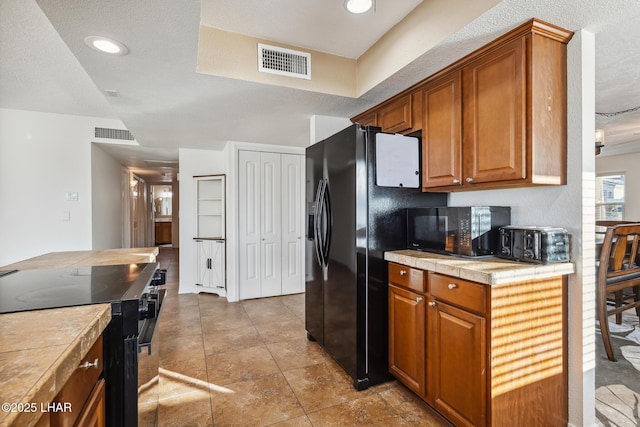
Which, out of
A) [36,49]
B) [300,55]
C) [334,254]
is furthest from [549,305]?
[36,49]

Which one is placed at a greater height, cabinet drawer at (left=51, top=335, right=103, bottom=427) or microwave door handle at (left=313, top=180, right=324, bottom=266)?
microwave door handle at (left=313, top=180, right=324, bottom=266)

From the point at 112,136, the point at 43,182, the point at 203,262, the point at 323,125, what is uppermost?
the point at 112,136

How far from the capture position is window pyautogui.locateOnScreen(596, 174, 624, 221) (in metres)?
5.82

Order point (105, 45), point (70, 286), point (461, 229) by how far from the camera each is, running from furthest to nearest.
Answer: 1. point (461, 229)
2. point (105, 45)
3. point (70, 286)

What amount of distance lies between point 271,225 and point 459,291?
327 centimetres

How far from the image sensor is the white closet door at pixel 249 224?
14.3 ft

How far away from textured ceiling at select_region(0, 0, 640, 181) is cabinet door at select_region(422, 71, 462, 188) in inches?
5.8

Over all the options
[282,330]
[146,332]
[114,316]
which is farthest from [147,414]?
[282,330]

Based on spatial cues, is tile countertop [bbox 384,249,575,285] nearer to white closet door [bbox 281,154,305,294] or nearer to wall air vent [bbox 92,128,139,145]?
white closet door [bbox 281,154,305,294]

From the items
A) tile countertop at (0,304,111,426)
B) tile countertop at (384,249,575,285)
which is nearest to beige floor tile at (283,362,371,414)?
tile countertop at (384,249,575,285)

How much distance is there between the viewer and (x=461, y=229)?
1.87 meters

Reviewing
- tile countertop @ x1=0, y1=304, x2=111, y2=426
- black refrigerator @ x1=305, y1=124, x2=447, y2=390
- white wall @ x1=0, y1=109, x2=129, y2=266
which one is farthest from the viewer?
white wall @ x1=0, y1=109, x2=129, y2=266

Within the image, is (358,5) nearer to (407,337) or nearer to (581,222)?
(581,222)

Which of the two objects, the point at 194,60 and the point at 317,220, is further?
the point at 317,220
